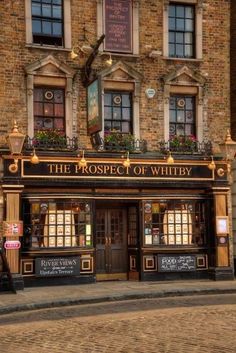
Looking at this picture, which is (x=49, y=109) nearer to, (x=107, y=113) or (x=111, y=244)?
(x=107, y=113)

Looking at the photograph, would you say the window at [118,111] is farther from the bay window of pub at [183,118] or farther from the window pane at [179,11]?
the window pane at [179,11]

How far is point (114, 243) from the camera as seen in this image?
19688 millimetres

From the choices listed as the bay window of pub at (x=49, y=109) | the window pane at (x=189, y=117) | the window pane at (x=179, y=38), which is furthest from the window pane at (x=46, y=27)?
the window pane at (x=189, y=117)

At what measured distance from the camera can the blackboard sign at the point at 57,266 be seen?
1783 cm

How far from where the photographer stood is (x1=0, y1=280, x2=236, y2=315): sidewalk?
1458 cm

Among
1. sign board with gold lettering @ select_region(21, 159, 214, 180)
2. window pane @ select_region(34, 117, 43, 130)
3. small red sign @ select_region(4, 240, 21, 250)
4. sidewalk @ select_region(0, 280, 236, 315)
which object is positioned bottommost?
sidewalk @ select_region(0, 280, 236, 315)

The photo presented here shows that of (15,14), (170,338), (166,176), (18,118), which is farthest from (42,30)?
(170,338)

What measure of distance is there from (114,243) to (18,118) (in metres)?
5.02

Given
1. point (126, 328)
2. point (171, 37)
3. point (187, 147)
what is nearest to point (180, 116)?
point (187, 147)

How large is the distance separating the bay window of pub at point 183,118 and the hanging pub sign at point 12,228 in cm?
541

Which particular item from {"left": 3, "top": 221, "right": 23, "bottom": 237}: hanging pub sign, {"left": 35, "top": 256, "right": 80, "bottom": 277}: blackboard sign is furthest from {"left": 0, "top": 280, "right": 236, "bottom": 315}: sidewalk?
{"left": 3, "top": 221, "right": 23, "bottom": 237}: hanging pub sign

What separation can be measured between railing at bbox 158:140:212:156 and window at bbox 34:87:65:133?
3166 millimetres

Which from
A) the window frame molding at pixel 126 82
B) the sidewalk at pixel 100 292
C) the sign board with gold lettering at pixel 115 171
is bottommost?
the sidewalk at pixel 100 292

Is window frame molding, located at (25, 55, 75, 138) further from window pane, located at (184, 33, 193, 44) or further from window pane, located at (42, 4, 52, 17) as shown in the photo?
window pane, located at (184, 33, 193, 44)
